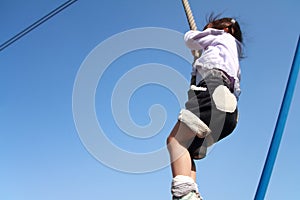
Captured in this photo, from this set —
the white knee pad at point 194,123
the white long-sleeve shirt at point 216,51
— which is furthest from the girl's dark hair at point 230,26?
the white knee pad at point 194,123

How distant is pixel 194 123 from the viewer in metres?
1.29

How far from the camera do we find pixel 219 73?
1391 mm

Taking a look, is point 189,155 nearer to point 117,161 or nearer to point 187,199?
point 187,199

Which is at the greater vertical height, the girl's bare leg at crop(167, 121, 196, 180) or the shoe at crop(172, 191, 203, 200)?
the girl's bare leg at crop(167, 121, 196, 180)

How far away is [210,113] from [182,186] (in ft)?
0.94

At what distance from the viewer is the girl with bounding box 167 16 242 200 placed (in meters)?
1.25

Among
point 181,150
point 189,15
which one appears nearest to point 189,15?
point 189,15

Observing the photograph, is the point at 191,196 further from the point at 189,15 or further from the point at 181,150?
the point at 189,15

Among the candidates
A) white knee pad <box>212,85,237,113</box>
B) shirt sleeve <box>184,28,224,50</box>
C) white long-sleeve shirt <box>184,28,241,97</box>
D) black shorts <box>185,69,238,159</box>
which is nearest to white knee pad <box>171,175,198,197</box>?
black shorts <box>185,69,238,159</box>

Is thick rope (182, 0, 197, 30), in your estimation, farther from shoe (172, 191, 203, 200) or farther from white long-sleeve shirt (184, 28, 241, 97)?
shoe (172, 191, 203, 200)

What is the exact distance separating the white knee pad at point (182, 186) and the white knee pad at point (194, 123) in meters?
0.17

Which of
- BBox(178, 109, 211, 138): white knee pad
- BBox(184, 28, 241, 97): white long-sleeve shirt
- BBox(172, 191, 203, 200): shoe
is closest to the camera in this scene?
BBox(172, 191, 203, 200): shoe

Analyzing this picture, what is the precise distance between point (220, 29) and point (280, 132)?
70cm

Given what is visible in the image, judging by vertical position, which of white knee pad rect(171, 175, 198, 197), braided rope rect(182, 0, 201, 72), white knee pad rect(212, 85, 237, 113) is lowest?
white knee pad rect(171, 175, 198, 197)
